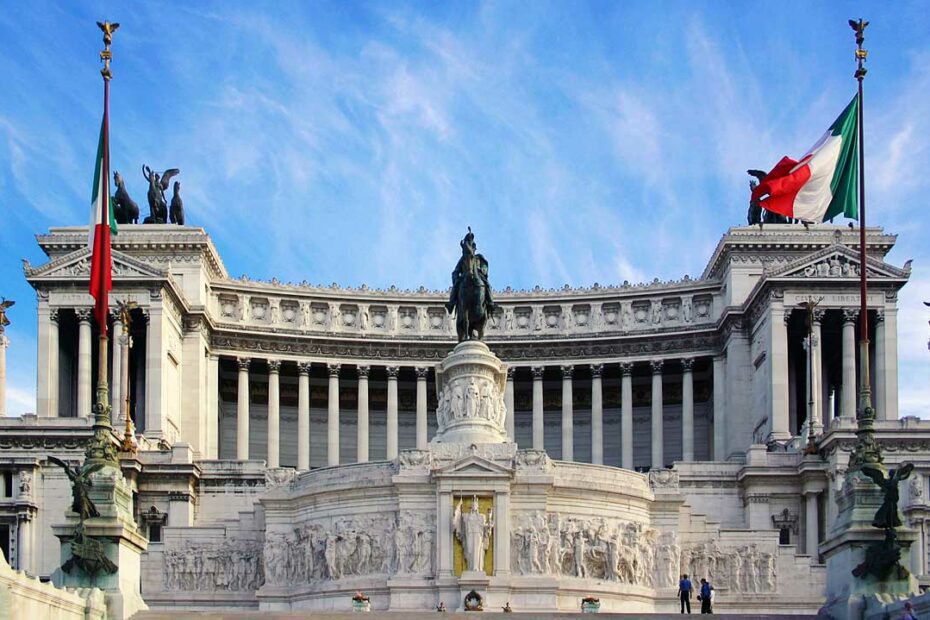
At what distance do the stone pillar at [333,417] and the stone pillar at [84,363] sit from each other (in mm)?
16420

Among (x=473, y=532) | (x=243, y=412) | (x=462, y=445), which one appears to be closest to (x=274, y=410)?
(x=243, y=412)

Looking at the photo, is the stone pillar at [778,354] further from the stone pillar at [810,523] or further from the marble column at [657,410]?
the stone pillar at [810,523]

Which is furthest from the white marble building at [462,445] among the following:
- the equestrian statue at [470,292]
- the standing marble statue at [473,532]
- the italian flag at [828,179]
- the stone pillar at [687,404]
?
the italian flag at [828,179]

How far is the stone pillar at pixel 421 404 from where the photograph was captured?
106250 mm

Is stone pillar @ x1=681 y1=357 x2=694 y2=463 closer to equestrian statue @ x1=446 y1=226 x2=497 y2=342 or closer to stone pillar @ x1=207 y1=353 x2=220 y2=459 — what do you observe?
stone pillar @ x1=207 y1=353 x2=220 y2=459

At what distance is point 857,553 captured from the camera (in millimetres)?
47375

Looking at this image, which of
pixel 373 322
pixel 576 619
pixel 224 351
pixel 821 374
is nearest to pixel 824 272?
pixel 821 374

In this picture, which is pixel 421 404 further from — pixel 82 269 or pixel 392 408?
pixel 82 269

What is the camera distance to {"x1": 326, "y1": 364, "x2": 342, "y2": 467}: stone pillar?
106 meters

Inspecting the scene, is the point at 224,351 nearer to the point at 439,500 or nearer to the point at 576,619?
the point at 439,500

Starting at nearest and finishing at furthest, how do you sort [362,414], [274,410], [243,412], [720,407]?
[720,407], [243,412], [274,410], [362,414]

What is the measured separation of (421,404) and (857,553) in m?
62.0

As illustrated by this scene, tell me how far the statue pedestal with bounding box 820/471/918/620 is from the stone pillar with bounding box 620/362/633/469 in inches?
2216

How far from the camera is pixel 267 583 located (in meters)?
69.8
